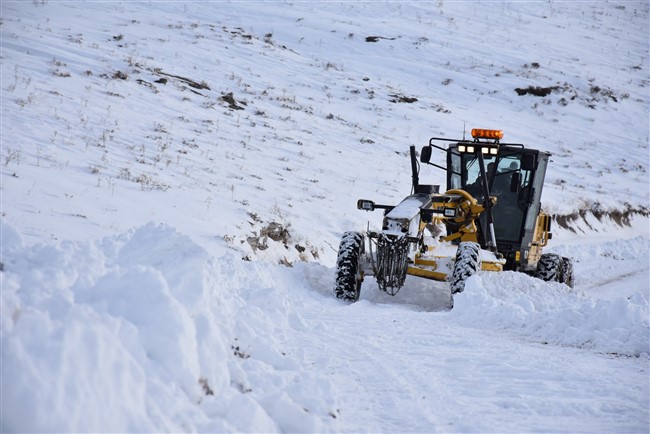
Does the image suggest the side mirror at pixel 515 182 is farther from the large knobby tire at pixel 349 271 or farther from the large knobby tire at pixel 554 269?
the large knobby tire at pixel 349 271

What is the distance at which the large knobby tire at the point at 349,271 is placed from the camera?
869cm

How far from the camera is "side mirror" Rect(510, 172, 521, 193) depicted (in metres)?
11.2

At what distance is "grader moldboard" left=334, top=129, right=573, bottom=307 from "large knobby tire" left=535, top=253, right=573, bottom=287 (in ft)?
0.06

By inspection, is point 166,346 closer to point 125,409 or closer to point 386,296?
point 125,409

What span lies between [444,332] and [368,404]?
2.49 meters

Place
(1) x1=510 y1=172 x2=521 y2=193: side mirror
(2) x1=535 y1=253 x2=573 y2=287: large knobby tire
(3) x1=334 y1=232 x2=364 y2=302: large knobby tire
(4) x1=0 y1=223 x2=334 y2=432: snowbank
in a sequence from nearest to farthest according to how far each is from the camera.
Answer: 1. (4) x1=0 y1=223 x2=334 y2=432: snowbank
2. (3) x1=334 y1=232 x2=364 y2=302: large knobby tire
3. (1) x1=510 y1=172 x2=521 y2=193: side mirror
4. (2) x1=535 y1=253 x2=573 y2=287: large knobby tire

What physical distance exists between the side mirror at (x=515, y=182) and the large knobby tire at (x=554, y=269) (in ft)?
5.05

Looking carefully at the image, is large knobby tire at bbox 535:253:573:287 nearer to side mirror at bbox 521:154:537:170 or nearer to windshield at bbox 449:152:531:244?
windshield at bbox 449:152:531:244

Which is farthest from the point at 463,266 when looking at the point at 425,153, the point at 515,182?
the point at 515,182

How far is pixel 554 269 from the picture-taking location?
11750 millimetres

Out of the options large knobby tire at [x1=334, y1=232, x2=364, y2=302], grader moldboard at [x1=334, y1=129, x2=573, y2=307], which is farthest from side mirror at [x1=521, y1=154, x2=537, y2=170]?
large knobby tire at [x1=334, y1=232, x2=364, y2=302]

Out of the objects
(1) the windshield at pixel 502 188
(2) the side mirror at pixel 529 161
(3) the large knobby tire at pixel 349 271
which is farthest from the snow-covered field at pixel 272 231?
(1) the windshield at pixel 502 188

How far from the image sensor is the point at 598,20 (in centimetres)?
4425

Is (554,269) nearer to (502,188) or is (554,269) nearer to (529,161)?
(502,188)
